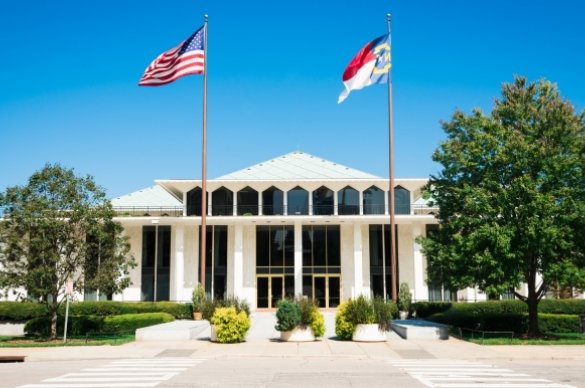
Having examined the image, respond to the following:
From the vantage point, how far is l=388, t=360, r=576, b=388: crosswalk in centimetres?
1268

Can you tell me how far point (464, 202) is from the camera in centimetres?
2433

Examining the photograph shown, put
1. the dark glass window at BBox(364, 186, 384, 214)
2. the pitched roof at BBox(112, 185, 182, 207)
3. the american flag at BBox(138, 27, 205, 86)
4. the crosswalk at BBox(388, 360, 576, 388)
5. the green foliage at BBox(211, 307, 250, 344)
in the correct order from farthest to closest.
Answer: the pitched roof at BBox(112, 185, 182, 207) < the dark glass window at BBox(364, 186, 384, 214) < the american flag at BBox(138, 27, 205, 86) < the green foliage at BBox(211, 307, 250, 344) < the crosswalk at BBox(388, 360, 576, 388)

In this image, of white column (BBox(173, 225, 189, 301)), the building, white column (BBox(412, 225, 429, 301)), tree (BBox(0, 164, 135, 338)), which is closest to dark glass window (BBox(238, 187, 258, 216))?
the building

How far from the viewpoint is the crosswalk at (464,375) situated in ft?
41.6

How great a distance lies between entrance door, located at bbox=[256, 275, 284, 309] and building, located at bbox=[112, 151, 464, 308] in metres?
0.07

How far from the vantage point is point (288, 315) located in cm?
2161

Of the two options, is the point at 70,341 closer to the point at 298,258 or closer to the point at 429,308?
the point at 429,308

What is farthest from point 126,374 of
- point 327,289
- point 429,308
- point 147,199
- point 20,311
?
point 147,199

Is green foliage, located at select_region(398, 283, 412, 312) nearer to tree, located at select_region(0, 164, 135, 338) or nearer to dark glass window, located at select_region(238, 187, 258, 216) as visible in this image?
dark glass window, located at select_region(238, 187, 258, 216)

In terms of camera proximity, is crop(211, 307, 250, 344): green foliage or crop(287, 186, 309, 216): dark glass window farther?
crop(287, 186, 309, 216): dark glass window

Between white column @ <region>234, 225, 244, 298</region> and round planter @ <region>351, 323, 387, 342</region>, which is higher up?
white column @ <region>234, 225, 244, 298</region>

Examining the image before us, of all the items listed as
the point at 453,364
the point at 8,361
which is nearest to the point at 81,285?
the point at 8,361

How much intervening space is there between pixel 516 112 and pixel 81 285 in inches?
758

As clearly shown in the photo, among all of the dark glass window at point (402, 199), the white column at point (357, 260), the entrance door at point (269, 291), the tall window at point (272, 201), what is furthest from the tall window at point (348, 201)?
the entrance door at point (269, 291)
